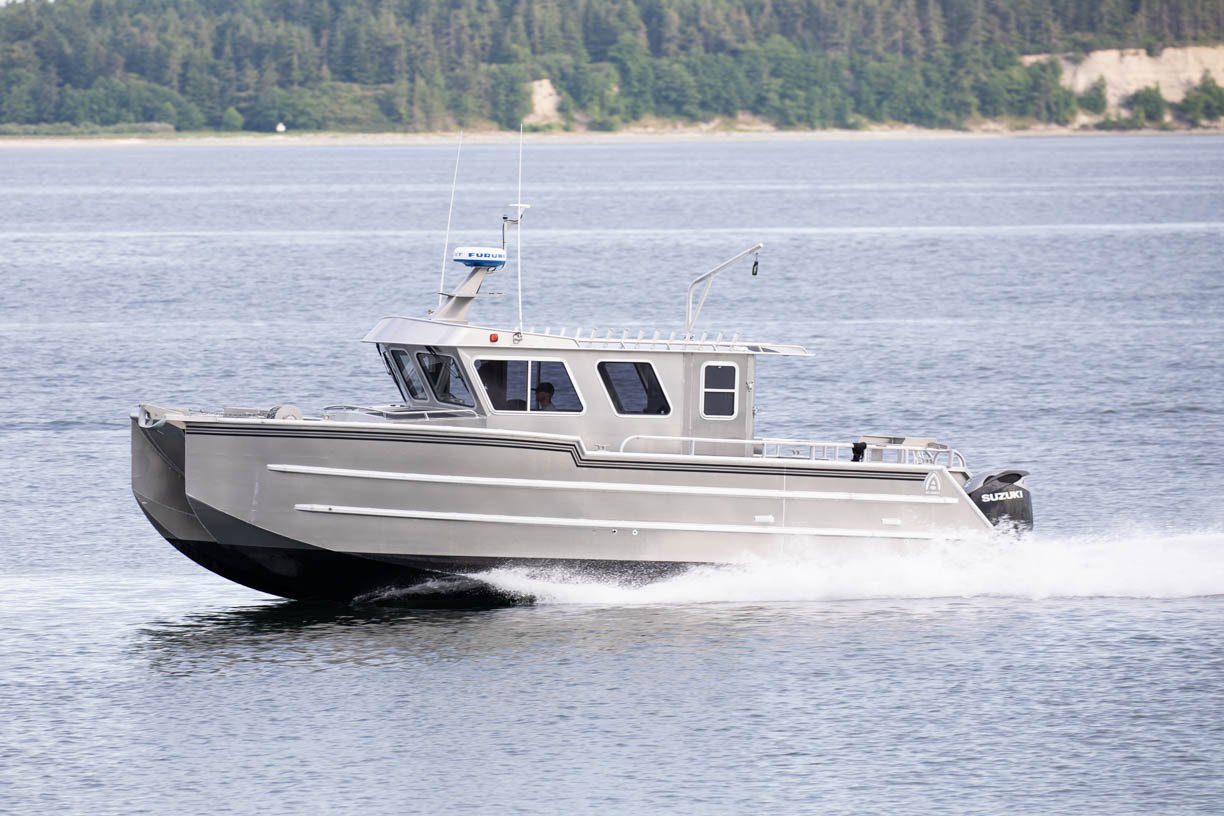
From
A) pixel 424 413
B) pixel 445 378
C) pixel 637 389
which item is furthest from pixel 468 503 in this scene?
pixel 637 389

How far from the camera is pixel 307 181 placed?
144 m

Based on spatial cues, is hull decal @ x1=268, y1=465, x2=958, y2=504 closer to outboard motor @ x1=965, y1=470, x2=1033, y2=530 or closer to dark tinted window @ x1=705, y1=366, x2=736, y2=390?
outboard motor @ x1=965, y1=470, x2=1033, y2=530

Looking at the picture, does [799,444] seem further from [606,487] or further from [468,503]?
[468,503]

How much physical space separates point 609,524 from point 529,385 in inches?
A: 68.2

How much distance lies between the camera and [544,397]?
20.3 m

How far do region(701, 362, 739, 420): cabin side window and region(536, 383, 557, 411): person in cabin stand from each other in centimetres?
167

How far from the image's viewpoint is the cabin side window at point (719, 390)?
20.6 meters

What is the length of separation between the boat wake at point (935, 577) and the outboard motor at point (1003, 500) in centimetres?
21

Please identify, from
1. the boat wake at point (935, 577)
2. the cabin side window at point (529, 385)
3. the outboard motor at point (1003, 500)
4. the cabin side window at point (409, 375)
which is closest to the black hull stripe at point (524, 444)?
the cabin side window at point (529, 385)

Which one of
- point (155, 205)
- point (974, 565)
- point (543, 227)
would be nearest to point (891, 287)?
point (543, 227)

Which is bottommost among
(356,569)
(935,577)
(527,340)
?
(935,577)

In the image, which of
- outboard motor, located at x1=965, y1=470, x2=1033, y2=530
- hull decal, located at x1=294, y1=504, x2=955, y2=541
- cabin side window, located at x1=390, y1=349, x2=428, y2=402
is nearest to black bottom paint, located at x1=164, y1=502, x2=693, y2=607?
hull decal, located at x1=294, y1=504, x2=955, y2=541

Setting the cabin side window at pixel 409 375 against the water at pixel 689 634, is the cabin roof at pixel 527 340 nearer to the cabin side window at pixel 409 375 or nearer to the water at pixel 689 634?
the cabin side window at pixel 409 375

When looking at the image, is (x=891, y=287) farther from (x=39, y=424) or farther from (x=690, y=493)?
(x=690, y=493)
